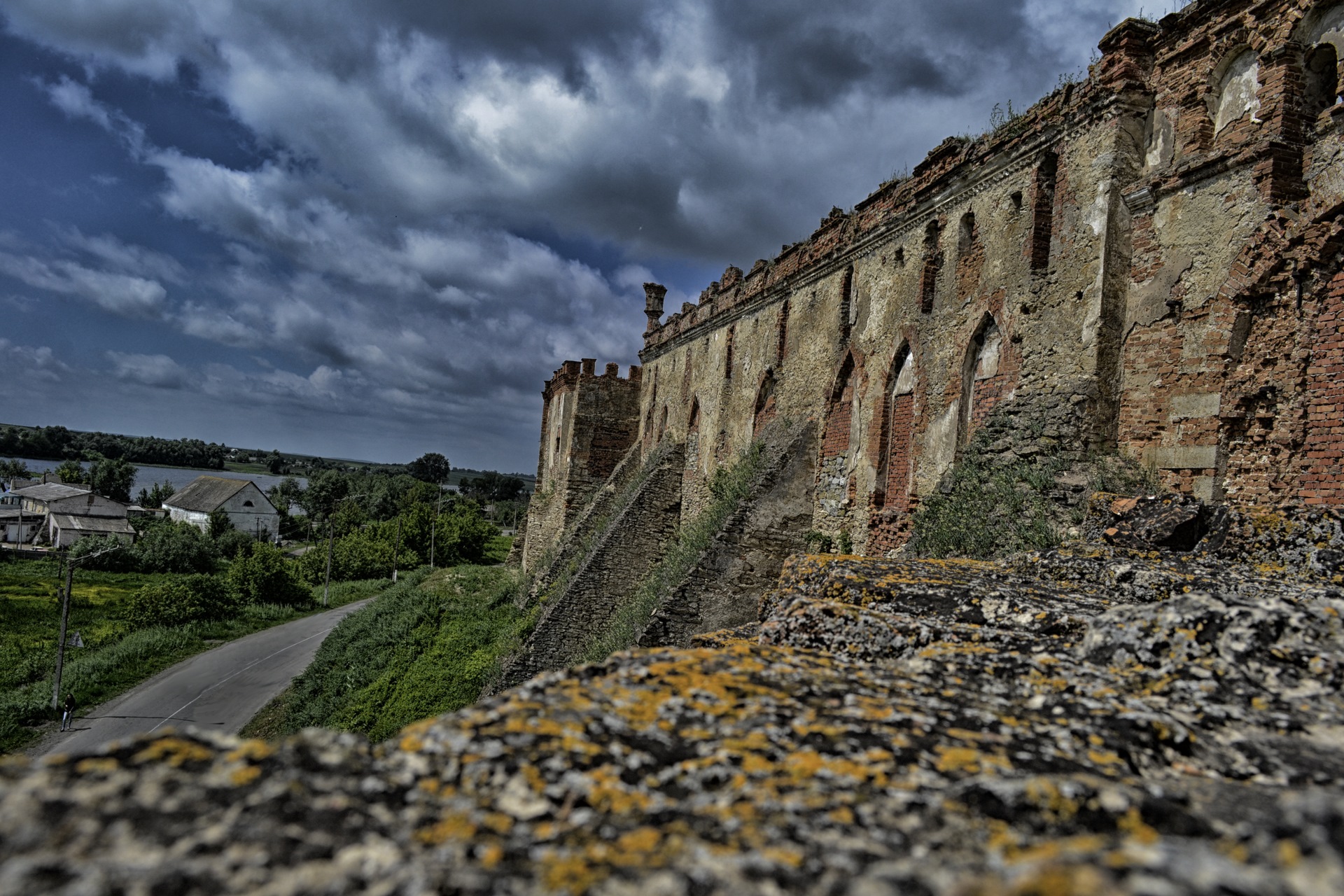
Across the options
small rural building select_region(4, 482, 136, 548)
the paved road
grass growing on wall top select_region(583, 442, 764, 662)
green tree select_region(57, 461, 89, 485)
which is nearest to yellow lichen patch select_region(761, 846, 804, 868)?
grass growing on wall top select_region(583, 442, 764, 662)

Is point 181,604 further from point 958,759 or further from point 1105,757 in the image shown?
point 1105,757

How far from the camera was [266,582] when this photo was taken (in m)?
39.9

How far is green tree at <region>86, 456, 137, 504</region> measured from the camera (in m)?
86.1

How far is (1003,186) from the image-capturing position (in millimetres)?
10539

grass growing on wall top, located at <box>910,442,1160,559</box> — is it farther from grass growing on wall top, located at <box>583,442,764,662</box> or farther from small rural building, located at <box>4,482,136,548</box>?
small rural building, located at <box>4,482,136,548</box>

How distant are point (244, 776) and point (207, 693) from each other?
2681 cm

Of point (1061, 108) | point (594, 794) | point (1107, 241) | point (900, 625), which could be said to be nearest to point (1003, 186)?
point (1061, 108)

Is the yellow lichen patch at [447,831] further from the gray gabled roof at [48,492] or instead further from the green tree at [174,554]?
the gray gabled roof at [48,492]

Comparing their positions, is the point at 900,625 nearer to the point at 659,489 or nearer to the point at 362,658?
the point at 659,489

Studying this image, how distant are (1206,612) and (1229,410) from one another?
5.08 meters

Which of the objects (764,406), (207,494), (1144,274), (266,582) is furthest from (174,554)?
(1144,274)

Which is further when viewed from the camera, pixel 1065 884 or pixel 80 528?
pixel 80 528

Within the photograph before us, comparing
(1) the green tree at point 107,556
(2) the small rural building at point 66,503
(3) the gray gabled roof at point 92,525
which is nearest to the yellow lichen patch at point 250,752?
(1) the green tree at point 107,556

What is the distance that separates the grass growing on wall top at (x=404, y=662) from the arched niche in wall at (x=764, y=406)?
808cm
